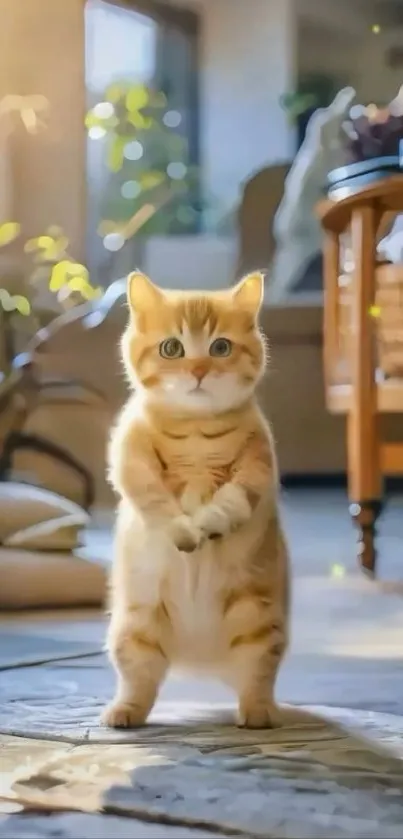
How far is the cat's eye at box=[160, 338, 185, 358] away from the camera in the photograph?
95cm

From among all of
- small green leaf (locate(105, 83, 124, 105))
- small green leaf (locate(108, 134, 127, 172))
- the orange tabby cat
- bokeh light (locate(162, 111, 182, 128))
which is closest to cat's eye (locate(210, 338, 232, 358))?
the orange tabby cat

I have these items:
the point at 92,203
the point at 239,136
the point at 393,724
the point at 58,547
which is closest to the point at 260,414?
the point at 393,724

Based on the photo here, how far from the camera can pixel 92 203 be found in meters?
4.66

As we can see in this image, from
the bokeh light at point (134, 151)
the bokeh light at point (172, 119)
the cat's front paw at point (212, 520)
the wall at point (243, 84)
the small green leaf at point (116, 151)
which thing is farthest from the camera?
the wall at point (243, 84)

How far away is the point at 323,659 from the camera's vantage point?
130 centimetres

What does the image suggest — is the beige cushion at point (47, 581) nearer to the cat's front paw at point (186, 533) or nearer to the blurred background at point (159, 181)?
the blurred background at point (159, 181)

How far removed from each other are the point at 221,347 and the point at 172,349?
4cm

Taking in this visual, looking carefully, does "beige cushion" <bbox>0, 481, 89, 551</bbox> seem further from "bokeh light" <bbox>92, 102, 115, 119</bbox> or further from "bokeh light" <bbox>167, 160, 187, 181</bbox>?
"bokeh light" <bbox>167, 160, 187, 181</bbox>

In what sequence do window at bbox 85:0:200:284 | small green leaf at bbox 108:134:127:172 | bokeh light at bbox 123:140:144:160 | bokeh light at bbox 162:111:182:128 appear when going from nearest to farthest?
small green leaf at bbox 108:134:127:172 < window at bbox 85:0:200:284 < bokeh light at bbox 123:140:144:160 < bokeh light at bbox 162:111:182:128

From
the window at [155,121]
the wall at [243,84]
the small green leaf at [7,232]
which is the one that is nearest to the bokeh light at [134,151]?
the window at [155,121]

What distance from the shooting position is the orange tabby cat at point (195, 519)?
933 millimetres

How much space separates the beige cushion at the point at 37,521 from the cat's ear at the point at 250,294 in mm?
804

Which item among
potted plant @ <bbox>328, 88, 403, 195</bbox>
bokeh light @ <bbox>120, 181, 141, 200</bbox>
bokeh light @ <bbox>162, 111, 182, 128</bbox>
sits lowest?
potted plant @ <bbox>328, 88, 403, 195</bbox>

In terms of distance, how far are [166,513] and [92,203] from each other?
3.89m
